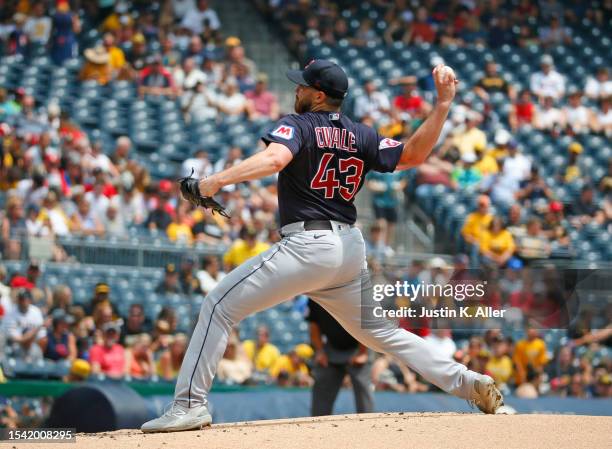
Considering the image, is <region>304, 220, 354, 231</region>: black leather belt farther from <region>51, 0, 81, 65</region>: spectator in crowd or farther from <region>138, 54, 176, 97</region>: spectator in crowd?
<region>51, 0, 81, 65</region>: spectator in crowd

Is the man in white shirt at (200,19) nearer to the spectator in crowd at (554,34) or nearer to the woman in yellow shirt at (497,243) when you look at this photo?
the spectator in crowd at (554,34)

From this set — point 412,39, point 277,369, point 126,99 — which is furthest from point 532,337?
point 412,39

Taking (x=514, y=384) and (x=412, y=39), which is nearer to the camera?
(x=514, y=384)

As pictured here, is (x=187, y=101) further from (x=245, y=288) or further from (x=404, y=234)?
(x=245, y=288)

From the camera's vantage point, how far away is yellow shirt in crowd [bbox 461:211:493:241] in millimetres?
12266

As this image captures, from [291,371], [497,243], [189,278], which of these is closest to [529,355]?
[497,243]

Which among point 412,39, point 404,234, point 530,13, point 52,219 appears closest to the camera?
point 52,219

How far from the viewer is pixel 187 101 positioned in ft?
46.6

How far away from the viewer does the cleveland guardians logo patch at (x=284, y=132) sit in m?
5.07

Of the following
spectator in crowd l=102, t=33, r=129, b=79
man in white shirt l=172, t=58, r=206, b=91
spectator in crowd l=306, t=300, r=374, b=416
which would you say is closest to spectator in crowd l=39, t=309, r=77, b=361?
spectator in crowd l=306, t=300, r=374, b=416

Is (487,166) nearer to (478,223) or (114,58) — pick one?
(478,223)

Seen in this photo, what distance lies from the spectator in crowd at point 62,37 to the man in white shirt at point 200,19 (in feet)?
5.68

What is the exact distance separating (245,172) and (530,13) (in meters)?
14.2

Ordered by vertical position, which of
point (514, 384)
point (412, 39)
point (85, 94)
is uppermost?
point (412, 39)
